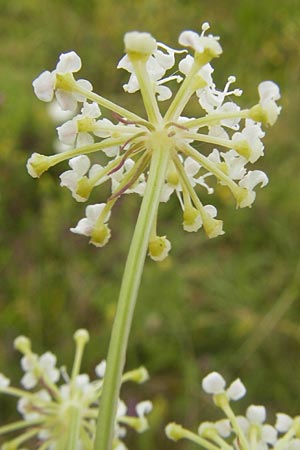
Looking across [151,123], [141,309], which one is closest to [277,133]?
[141,309]

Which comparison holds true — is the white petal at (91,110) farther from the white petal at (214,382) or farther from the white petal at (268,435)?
the white petal at (268,435)

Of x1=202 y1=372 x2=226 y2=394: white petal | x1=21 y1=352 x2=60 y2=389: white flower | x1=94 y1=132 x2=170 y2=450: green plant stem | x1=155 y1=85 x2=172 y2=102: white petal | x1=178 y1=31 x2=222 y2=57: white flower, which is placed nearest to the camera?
x1=94 y1=132 x2=170 y2=450: green plant stem

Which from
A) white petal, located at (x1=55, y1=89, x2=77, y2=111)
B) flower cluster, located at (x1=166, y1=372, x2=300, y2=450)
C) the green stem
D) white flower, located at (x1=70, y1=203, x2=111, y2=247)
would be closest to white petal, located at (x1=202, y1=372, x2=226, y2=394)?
flower cluster, located at (x1=166, y1=372, x2=300, y2=450)

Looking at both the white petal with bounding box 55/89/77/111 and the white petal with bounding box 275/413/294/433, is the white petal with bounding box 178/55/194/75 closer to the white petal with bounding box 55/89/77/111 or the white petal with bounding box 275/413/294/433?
the white petal with bounding box 55/89/77/111

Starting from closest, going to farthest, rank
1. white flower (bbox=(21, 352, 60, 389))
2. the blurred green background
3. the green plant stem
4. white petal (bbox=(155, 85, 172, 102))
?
1. the green plant stem
2. white petal (bbox=(155, 85, 172, 102))
3. white flower (bbox=(21, 352, 60, 389))
4. the blurred green background

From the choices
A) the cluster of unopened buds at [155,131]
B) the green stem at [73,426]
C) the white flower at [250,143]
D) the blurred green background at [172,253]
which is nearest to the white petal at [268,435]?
the green stem at [73,426]

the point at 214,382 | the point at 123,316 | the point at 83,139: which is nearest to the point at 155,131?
the point at 83,139

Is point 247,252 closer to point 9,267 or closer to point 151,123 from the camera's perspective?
point 9,267
